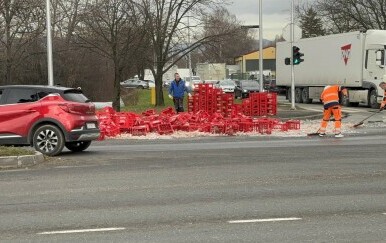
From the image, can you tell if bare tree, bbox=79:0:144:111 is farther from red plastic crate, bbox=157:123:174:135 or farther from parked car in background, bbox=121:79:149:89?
parked car in background, bbox=121:79:149:89

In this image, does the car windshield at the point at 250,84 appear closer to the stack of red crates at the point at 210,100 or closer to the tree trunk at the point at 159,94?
the tree trunk at the point at 159,94

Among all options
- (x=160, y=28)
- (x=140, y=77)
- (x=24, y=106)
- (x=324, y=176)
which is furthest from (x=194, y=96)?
(x=140, y=77)

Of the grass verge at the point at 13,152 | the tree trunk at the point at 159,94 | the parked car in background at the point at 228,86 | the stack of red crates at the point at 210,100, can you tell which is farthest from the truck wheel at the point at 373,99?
the grass verge at the point at 13,152

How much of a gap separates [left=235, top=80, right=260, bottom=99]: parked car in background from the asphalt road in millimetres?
33365

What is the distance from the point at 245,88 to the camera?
47.6m

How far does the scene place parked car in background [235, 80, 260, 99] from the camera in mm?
47094

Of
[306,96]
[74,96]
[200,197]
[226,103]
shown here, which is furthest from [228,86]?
[200,197]

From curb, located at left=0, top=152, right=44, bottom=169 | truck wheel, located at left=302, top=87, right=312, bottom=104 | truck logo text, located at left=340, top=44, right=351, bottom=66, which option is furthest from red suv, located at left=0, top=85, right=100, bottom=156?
truck wheel, located at left=302, top=87, right=312, bottom=104

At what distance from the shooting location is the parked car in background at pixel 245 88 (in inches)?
1854

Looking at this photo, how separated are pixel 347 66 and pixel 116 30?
13.1 metres

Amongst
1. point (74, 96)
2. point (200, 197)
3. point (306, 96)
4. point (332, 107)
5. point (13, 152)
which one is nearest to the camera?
point (200, 197)

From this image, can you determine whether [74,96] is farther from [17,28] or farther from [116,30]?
[17,28]

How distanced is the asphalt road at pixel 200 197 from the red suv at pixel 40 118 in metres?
0.57

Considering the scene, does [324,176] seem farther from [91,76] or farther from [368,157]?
[91,76]
